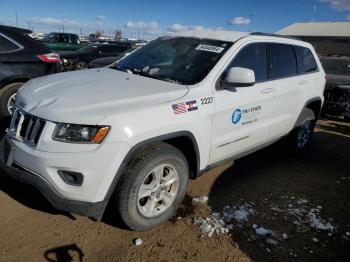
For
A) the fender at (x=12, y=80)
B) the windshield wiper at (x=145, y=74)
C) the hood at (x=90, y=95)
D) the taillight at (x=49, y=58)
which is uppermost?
the windshield wiper at (x=145, y=74)

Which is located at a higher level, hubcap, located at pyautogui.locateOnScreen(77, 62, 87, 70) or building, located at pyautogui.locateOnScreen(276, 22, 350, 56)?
building, located at pyautogui.locateOnScreen(276, 22, 350, 56)

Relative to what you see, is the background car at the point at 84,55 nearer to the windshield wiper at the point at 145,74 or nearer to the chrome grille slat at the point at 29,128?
the windshield wiper at the point at 145,74

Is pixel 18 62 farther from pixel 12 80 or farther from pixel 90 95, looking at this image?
pixel 90 95

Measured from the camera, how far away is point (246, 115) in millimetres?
4074

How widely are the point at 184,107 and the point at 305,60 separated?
2884mm

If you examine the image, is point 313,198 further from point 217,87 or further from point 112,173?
point 112,173

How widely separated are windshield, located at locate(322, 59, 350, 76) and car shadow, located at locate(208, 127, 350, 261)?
3990mm

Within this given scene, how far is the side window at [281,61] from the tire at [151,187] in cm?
186

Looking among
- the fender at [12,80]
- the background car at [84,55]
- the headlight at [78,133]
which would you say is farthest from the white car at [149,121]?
the background car at [84,55]

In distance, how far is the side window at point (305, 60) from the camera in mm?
5246

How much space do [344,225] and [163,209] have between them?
194 centimetres

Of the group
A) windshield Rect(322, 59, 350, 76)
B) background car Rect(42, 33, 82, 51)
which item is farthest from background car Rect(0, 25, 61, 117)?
background car Rect(42, 33, 82, 51)

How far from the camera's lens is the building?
31.9 meters

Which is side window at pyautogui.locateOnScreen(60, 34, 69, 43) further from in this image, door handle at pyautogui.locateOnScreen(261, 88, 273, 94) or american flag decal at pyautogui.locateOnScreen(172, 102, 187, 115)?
american flag decal at pyautogui.locateOnScreen(172, 102, 187, 115)
